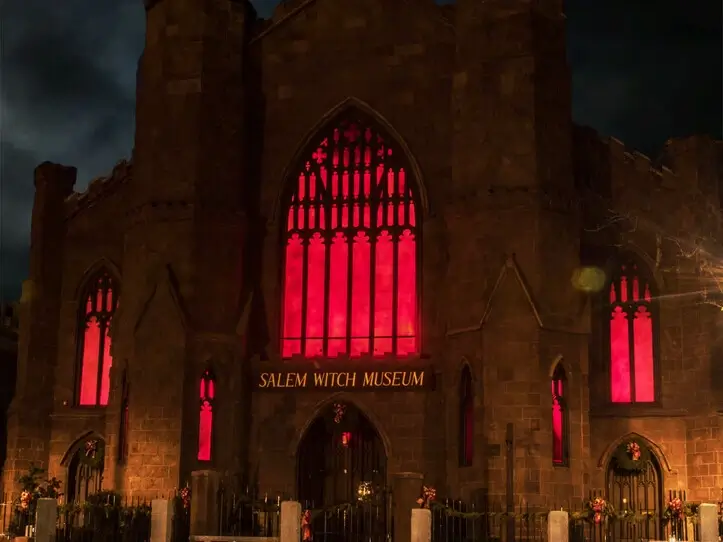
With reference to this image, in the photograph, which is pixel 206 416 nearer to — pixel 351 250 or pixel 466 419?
pixel 351 250

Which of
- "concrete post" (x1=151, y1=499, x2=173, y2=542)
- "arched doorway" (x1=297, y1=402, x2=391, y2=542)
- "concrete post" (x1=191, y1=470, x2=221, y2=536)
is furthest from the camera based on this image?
"arched doorway" (x1=297, y1=402, x2=391, y2=542)

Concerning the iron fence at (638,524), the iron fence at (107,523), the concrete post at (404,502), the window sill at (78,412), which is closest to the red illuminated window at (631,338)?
the iron fence at (638,524)

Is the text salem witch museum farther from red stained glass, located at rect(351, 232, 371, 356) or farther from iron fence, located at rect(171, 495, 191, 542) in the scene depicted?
iron fence, located at rect(171, 495, 191, 542)

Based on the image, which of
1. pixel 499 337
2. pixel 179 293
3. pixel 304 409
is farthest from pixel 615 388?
pixel 179 293

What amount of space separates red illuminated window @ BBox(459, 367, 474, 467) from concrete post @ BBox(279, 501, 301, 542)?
7166 mm

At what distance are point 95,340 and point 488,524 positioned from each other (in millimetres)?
12562

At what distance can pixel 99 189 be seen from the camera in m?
35.3

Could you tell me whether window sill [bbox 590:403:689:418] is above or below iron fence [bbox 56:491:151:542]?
above

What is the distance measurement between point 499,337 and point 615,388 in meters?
4.24

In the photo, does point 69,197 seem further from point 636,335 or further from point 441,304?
point 636,335

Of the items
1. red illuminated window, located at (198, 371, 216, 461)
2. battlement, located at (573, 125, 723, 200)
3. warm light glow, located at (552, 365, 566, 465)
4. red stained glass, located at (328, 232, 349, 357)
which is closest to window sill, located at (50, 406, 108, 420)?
red illuminated window, located at (198, 371, 216, 461)

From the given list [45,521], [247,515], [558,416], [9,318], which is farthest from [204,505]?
[9,318]

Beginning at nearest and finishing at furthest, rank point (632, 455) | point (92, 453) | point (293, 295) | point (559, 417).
→ 1. point (559, 417)
2. point (632, 455)
3. point (293, 295)
4. point (92, 453)

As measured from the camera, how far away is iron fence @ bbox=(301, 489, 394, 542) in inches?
1078
